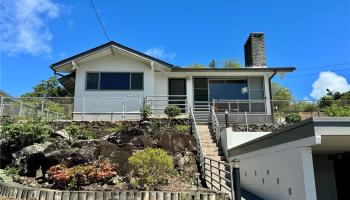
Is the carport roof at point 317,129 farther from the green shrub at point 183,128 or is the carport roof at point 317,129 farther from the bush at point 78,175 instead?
the green shrub at point 183,128

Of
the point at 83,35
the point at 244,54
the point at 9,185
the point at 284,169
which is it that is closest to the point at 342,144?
the point at 284,169

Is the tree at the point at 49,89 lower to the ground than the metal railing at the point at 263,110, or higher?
higher

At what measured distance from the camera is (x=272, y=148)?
903 cm

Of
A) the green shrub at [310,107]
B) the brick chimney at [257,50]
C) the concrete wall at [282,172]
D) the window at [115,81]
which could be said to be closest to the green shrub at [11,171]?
the concrete wall at [282,172]

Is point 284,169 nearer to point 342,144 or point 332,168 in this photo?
point 342,144

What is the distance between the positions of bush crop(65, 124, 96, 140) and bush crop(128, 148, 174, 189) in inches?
213

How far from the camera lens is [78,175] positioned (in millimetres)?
9477

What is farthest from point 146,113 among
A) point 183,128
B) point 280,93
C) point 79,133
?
point 280,93

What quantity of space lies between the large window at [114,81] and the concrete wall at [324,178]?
11073 mm

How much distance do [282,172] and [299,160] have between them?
1.10 m

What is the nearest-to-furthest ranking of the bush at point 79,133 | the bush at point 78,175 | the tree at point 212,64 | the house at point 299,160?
1. the house at point 299,160
2. the bush at point 78,175
3. the bush at point 79,133
4. the tree at point 212,64

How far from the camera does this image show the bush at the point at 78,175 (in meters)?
9.36

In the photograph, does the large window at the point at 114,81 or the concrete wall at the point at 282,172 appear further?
the large window at the point at 114,81

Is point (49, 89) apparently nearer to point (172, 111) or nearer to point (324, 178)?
point (172, 111)
